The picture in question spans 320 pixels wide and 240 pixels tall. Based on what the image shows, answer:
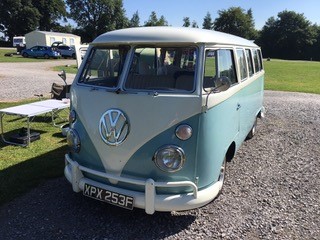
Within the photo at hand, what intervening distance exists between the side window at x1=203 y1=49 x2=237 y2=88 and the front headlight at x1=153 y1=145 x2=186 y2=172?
82cm

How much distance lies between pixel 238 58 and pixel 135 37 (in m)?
1.81

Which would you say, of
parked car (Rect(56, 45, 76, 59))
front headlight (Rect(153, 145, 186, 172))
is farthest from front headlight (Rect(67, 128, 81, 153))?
parked car (Rect(56, 45, 76, 59))

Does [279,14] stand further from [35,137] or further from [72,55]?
[35,137]

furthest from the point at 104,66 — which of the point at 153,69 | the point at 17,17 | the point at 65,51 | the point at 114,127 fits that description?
the point at 17,17

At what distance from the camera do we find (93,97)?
3.75 metres

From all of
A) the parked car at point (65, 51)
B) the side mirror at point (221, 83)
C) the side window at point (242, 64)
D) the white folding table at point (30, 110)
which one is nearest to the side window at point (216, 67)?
the side mirror at point (221, 83)

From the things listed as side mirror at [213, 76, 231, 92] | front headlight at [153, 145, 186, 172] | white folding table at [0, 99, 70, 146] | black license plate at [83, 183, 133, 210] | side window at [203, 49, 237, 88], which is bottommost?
black license plate at [83, 183, 133, 210]

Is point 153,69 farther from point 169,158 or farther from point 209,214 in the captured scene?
point 209,214

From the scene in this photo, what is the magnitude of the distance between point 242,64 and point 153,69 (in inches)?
71.5

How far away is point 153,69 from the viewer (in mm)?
4031

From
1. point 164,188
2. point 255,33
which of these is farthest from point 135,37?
point 255,33

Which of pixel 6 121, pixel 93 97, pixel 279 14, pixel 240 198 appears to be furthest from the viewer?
pixel 279 14

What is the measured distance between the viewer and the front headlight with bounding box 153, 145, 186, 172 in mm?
3443

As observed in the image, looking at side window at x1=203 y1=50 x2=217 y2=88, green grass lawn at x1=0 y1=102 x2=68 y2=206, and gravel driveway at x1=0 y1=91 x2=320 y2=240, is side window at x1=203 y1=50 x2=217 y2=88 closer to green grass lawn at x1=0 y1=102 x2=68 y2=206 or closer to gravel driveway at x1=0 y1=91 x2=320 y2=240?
gravel driveway at x1=0 y1=91 x2=320 y2=240
